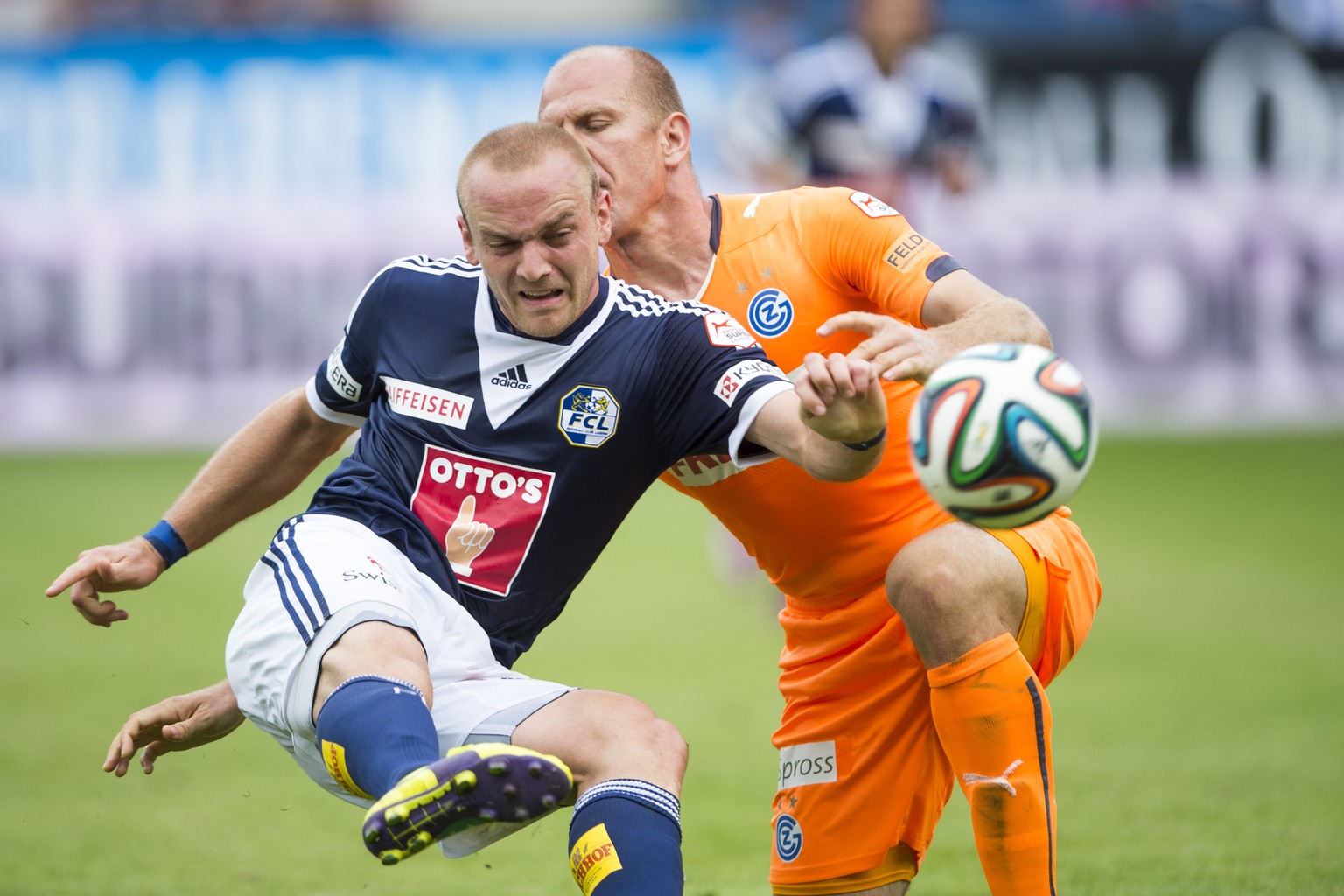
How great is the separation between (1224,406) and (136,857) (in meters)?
12.0

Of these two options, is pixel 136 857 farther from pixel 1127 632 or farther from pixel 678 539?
pixel 678 539

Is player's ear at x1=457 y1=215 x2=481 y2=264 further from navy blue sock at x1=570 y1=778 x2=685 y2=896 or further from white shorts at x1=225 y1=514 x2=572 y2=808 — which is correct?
navy blue sock at x1=570 y1=778 x2=685 y2=896

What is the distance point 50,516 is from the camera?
11602 millimetres

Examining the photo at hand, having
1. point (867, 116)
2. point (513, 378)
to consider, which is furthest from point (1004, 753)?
point (867, 116)

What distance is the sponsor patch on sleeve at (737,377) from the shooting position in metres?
3.51

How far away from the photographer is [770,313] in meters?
4.09

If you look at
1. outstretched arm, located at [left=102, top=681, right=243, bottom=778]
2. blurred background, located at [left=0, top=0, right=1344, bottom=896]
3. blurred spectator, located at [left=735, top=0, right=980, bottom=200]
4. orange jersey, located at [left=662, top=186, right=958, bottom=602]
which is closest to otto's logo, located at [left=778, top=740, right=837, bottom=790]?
orange jersey, located at [left=662, top=186, right=958, bottom=602]

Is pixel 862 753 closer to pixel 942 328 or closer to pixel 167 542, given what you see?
pixel 942 328

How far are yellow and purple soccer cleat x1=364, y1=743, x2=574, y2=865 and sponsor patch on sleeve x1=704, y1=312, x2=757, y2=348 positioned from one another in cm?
118

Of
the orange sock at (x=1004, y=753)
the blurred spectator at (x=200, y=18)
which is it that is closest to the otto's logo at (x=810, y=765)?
the orange sock at (x=1004, y=753)

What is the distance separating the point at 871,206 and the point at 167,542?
2.01 m

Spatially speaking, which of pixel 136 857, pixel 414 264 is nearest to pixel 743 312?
pixel 414 264

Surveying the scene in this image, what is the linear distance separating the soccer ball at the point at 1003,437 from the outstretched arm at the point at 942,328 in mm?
82

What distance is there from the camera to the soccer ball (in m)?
3.14
